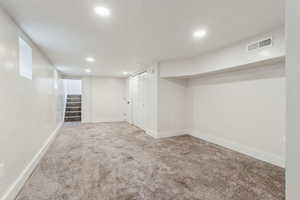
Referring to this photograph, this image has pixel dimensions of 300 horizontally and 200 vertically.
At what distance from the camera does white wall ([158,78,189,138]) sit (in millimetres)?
4340

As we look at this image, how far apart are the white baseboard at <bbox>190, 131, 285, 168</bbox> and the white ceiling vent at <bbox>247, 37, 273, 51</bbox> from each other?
1977mm

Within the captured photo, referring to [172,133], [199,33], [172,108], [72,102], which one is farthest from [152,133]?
[72,102]

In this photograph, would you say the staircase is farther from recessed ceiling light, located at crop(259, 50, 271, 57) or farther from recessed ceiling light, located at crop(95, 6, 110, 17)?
recessed ceiling light, located at crop(259, 50, 271, 57)

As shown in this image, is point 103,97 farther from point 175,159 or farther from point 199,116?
point 175,159

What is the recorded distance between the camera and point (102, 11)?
5.77ft

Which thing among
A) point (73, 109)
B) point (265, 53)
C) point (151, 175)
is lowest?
point (151, 175)

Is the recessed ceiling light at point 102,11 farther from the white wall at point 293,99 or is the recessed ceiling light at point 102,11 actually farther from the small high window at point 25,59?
the white wall at point 293,99

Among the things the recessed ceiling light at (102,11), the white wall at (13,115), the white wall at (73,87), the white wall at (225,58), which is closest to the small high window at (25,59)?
the white wall at (13,115)

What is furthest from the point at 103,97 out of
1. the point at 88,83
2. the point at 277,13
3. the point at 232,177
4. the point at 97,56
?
the point at 277,13

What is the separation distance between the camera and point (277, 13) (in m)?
1.82

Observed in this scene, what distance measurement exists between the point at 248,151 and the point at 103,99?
6.05m

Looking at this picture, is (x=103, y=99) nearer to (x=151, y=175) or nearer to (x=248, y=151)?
(x=151, y=175)

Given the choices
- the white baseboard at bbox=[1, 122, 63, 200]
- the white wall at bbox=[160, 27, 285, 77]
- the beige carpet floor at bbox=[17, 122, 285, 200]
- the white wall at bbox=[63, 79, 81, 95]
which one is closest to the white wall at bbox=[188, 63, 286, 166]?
the beige carpet floor at bbox=[17, 122, 285, 200]

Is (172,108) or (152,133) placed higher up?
(172,108)
